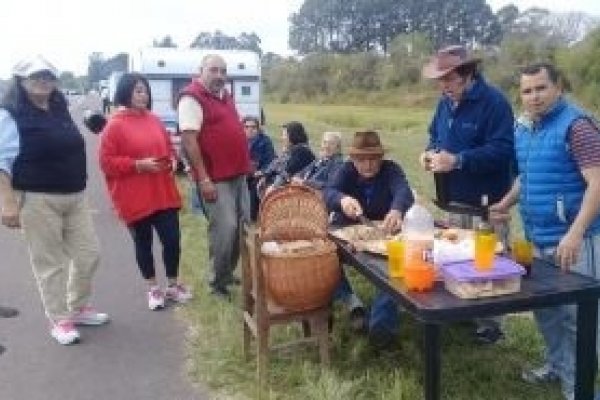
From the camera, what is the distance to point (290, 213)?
4770mm

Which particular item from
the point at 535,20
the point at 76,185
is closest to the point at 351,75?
the point at 535,20

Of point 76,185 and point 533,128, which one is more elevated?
point 533,128

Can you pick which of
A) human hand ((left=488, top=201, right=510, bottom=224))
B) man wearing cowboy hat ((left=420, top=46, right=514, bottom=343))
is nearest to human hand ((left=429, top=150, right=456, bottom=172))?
man wearing cowboy hat ((left=420, top=46, right=514, bottom=343))

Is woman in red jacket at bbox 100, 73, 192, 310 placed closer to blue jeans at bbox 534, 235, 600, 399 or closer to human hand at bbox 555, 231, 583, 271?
blue jeans at bbox 534, 235, 600, 399

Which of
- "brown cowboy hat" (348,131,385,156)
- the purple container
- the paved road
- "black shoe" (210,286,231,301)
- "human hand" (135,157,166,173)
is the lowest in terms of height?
the paved road

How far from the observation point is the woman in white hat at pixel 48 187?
16.0 feet

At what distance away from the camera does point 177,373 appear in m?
4.77

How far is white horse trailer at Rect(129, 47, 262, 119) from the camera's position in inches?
542

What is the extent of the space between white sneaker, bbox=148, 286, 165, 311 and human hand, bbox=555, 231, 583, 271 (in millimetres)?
3378

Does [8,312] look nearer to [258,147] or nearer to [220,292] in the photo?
[220,292]

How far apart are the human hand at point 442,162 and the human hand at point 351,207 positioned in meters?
0.53

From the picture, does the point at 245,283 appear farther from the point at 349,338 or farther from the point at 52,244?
the point at 52,244

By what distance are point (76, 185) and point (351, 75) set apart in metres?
49.9

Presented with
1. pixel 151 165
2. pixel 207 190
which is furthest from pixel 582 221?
pixel 151 165
